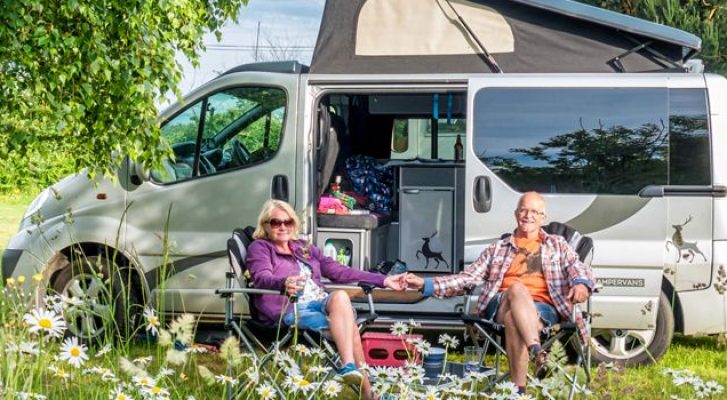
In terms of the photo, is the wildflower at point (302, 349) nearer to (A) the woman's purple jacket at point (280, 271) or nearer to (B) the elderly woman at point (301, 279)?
(B) the elderly woman at point (301, 279)

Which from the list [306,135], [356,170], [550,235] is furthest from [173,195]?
[550,235]

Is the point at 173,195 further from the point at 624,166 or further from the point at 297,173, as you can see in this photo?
the point at 624,166

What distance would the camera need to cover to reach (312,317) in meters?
5.07

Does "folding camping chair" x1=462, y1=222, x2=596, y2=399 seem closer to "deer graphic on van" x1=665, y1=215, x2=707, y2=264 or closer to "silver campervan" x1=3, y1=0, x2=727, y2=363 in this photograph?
"silver campervan" x1=3, y1=0, x2=727, y2=363

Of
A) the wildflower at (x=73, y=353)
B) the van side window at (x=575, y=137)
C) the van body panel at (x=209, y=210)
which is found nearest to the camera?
the wildflower at (x=73, y=353)

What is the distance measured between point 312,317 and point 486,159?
1713 millimetres

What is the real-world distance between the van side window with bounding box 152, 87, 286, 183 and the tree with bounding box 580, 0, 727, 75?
28.6ft

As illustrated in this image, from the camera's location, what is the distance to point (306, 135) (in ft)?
21.4

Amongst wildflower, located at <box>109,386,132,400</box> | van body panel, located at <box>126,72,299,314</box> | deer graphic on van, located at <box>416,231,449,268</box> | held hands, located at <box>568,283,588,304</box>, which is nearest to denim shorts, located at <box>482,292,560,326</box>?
held hands, located at <box>568,283,588,304</box>

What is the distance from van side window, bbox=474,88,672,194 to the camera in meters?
6.16

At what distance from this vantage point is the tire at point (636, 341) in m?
6.21

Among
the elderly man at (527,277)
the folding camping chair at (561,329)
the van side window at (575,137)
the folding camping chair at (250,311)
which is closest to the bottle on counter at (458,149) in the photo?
the van side window at (575,137)

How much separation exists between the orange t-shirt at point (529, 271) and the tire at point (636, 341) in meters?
0.92

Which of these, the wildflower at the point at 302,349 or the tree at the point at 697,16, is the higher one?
the tree at the point at 697,16
